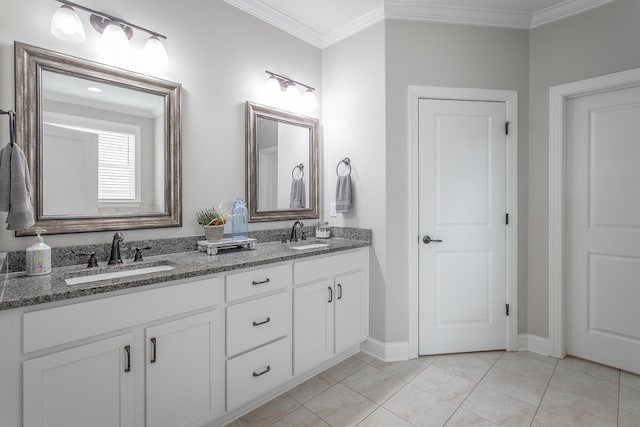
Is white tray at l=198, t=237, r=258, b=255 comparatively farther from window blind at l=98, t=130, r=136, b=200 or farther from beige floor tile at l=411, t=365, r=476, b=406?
beige floor tile at l=411, t=365, r=476, b=406

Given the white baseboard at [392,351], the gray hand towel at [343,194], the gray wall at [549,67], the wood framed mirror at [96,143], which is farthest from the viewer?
the gray hand towel at [343,194]

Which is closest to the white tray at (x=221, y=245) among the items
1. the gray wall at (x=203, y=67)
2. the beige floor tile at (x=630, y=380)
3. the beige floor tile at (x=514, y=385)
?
the gray wall at (x=203, y=67)

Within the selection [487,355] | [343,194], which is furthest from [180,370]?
[487,355]

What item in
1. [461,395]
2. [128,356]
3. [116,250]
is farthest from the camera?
[461,395]

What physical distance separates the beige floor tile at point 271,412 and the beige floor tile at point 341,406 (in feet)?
0.38

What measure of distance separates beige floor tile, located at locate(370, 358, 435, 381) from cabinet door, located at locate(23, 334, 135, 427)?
5.50ft

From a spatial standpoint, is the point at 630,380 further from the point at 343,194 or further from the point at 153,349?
the point at 153,349

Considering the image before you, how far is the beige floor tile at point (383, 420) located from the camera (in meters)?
1.81

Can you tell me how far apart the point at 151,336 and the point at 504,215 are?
261cm

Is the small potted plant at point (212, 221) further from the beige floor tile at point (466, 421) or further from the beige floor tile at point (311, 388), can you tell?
the beige floor tile at point (466, 421)

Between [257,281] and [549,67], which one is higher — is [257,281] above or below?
below

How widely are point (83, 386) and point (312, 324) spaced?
1.27 meters

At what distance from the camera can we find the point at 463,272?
8.63ft

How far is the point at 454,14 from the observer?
2.55 m
